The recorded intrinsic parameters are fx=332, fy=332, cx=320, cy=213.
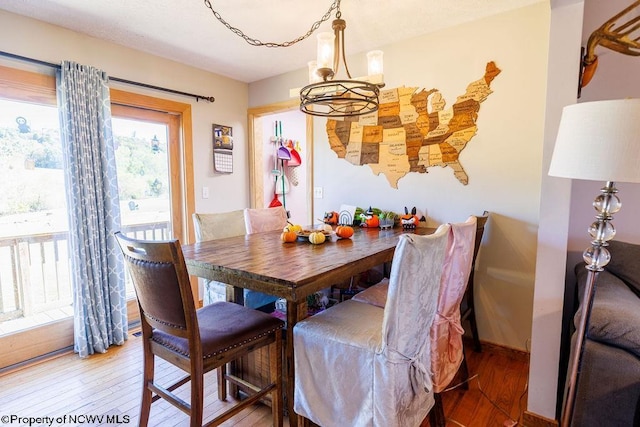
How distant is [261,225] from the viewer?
8.84 ft

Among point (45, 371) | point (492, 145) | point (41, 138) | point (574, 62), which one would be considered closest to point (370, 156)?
point (492, 145)

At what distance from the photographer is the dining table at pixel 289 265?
133cm

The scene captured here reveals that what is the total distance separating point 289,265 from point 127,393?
145 centimetres

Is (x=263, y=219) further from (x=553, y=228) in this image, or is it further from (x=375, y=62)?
(x=553, y=228)

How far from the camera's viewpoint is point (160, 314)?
1365mm

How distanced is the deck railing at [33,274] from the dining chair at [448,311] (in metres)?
2.47

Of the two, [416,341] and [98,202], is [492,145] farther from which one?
[98,202]

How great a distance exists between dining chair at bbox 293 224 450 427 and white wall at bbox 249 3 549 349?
1.23 metres

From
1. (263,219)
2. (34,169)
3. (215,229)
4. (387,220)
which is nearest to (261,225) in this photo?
(263,219)

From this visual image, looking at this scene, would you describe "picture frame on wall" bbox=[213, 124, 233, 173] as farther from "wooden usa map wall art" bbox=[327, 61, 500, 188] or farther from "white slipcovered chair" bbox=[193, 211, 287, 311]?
"wooden usa map wall art" bbox=[327, 61, 500, 188]

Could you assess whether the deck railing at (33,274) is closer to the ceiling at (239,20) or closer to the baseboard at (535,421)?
the ceiling at (239,20)

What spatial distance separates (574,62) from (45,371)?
3.58 m

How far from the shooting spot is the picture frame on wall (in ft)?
11.8

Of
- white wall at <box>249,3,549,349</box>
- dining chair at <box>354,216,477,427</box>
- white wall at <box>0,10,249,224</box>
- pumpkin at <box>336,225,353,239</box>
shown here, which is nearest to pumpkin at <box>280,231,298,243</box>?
pumpkin at <box>336,225,353,239</box>
